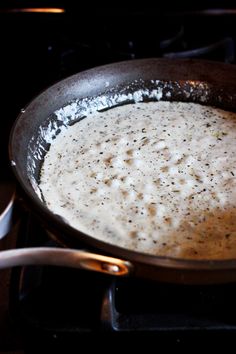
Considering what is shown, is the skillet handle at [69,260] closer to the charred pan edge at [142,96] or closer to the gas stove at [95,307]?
the gas stove at [95,307]

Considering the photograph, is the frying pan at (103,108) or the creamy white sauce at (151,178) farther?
the creamy white sauce at (151,178)

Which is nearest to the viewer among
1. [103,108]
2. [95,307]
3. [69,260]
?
[69,260]

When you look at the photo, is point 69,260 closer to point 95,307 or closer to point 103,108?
point 95,307

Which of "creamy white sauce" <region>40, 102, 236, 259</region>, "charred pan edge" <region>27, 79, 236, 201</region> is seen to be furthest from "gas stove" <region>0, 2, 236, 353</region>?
"charred pan edge" <region>27, 79, 236, 201</region>

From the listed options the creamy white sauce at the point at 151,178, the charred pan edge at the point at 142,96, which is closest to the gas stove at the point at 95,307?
the creamy white sauce at the point at 151,178

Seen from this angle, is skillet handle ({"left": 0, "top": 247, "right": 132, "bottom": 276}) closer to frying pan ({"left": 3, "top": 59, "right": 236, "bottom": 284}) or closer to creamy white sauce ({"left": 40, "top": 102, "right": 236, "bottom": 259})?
frying pan ({"left": 3, "top": 59, "right": 236, "bottom": 284})

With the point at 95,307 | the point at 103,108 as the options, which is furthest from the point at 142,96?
the point at 95,307
